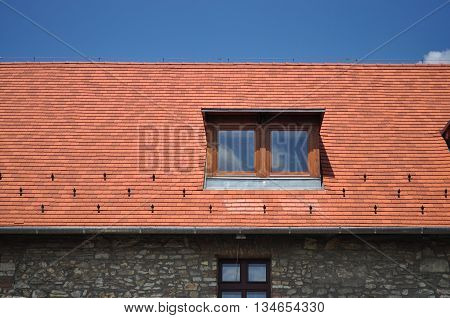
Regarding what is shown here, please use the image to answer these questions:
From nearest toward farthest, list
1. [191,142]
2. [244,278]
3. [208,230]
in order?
1. [208,230]
2. [244,278]
3. [191,142]

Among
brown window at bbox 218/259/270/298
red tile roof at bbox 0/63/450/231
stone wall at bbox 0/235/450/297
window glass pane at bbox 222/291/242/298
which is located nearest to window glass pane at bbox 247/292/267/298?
brown window at bbox 218/259/270/298

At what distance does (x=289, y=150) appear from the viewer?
1101 cm

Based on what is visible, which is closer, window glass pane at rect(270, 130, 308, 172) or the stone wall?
the stone wall

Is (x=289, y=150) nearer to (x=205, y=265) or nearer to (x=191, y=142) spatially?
(x=191, y=142)

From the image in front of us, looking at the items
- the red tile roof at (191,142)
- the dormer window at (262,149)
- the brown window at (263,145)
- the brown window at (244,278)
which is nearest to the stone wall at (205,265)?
the brown window at (244,278)

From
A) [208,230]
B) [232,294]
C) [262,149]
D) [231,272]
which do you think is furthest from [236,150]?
[232,294]

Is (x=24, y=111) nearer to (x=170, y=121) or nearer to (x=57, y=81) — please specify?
(x=57, y=81)

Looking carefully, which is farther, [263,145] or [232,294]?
[263,145]

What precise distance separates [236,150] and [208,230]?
198 centimetres

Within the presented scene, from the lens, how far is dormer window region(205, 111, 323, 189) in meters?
10.7

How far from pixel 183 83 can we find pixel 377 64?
4671 mm

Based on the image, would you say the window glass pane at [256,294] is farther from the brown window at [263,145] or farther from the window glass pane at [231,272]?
the brown window at [263,145]

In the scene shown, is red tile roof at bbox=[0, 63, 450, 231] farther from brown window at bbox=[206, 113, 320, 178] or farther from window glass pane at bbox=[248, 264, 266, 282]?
window glass pane at bbox=[248, 264, 266, 282]

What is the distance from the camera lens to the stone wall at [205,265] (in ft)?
31.9
